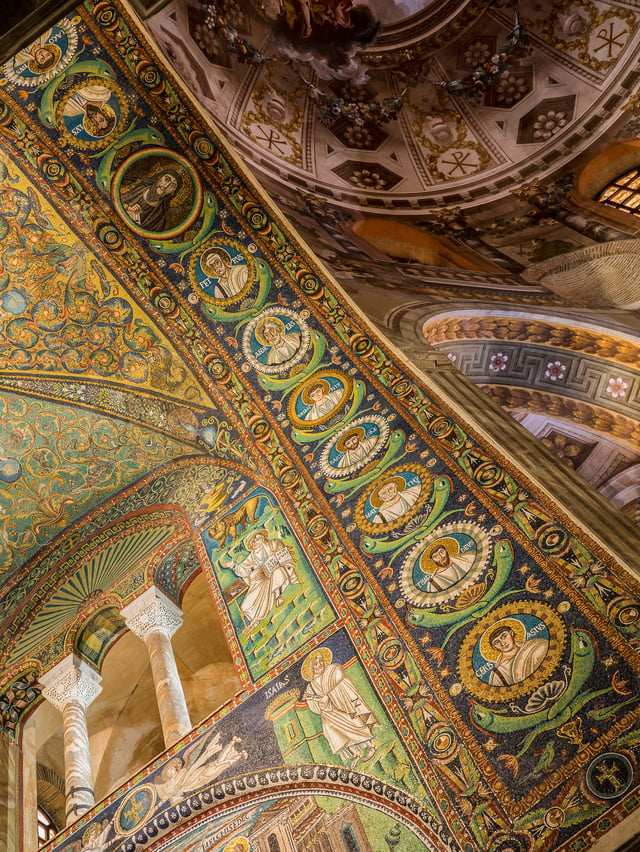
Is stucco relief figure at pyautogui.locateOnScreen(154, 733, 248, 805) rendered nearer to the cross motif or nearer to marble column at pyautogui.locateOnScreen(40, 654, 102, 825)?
marble column at pyautogui.locateOnScreen(40, 654, 102, 825)

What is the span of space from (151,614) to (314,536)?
190 centimetres

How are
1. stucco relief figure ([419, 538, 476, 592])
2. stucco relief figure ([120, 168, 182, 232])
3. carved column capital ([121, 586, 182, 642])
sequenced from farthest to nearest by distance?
carved column capital ([121, 586, 182, 642]) → stucco relief figure ([120, 168, 182, 232]) → stucco relief figure ([419, 538, 476, 592])

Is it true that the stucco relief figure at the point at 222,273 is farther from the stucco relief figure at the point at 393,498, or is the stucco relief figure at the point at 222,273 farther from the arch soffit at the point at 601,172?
the arch soffit at the point at 601,172

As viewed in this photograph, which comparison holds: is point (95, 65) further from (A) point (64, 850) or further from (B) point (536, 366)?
(A) point (64, 850)

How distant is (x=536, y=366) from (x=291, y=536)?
2735 mm

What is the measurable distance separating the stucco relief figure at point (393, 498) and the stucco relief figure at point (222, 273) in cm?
221


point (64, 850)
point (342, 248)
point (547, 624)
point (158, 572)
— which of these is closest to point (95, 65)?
point (342, 248)

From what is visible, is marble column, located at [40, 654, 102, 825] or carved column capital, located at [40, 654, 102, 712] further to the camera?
carved column capital, located at [40, 654, 102, 712]

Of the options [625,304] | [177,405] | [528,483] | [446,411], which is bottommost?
[528,483]

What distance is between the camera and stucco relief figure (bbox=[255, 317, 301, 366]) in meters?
7.44

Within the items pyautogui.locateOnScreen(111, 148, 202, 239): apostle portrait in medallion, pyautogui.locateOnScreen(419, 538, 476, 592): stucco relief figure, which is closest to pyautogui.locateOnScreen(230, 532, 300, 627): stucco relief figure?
pyautogui.locateOnScreen(419, 538, 476, 592): stucco relief figure

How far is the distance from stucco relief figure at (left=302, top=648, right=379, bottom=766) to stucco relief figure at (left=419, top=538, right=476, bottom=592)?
83 centimetres

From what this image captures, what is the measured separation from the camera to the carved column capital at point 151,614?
778 centimetres

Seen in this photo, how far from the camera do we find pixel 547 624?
17.6 feet
